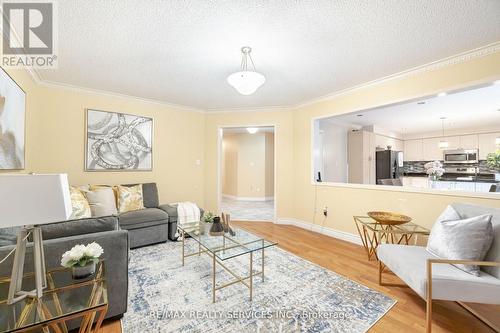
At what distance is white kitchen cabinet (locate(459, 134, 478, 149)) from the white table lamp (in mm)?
8690

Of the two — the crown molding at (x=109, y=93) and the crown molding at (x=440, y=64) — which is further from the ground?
the crown molding at (x=109, y=93)

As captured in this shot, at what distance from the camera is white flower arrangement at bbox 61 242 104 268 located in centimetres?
128

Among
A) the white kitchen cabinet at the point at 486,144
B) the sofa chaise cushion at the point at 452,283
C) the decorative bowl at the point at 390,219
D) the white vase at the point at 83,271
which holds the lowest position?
the sofa chaise cushion at the point at 452,283

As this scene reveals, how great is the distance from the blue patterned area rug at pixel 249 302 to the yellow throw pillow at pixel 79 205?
87 centimetres

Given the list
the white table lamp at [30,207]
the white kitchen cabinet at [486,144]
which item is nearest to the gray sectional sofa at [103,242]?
the white table lamp at [30,207]

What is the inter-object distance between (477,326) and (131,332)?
263 cm

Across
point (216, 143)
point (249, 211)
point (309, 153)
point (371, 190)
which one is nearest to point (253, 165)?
point (249, 211)

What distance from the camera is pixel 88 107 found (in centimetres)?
356

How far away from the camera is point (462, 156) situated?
5.95 m

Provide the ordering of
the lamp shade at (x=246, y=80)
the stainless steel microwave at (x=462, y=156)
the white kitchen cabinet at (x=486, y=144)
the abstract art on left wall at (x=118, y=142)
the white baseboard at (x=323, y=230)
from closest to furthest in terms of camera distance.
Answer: the lamp shade at (x=246, y=80), the white baseboard at (x=323, y=230), the abstract art on left wall at (x=118, y=142), the white kitchen cabinet at (x=486, y=144), the stainless steel microwave at (x=462, y=156)

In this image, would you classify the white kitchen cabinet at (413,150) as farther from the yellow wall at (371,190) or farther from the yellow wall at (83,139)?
the yellow wall at (83,139)

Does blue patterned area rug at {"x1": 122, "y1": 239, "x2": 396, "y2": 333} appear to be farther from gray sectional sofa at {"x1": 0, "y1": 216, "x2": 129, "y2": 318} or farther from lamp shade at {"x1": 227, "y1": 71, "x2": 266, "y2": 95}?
lamp shade at {"x1": 227, "y1": 71, "x2": 266, "y2": 95}

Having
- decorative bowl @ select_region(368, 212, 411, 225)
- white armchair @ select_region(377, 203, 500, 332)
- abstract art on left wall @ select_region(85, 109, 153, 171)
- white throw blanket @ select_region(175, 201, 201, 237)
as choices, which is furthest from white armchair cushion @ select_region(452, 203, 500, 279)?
abstract art on left wall @ select_region(85, 109, 153, 171)

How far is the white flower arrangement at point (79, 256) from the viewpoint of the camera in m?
1.28
